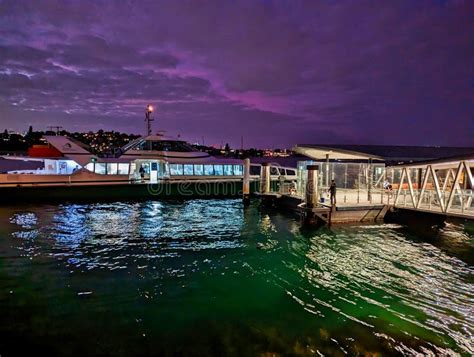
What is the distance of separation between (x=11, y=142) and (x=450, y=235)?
89162 millimetres

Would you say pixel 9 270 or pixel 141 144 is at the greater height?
pixel 141 144

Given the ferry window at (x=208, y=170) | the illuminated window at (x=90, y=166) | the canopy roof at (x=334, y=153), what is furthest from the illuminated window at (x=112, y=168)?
the canopy roof at (x=334, y=153)

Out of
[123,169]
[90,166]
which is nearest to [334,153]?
[123,169]

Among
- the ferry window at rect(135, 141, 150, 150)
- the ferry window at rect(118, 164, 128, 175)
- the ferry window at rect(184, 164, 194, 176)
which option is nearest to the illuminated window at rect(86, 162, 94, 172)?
the ferry window at rect(118, 164, 128, 175)

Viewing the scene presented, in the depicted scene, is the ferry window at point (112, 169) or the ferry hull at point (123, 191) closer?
the ferry hull at point (123, 191)

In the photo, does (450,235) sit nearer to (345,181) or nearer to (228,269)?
(345,181)

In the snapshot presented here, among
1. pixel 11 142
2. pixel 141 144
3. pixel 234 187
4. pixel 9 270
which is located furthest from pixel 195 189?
pixel 11 142

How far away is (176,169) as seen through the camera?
32.5 meters

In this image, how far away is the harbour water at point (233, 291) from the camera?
273 inches

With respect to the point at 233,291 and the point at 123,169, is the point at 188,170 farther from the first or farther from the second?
the point at 233,291

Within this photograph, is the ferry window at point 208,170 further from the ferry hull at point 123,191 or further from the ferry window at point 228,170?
the ferry hull at point 123,191

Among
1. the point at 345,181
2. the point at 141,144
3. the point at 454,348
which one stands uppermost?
the point at 141,144

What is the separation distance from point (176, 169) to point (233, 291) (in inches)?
949

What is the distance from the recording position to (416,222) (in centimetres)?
1964
